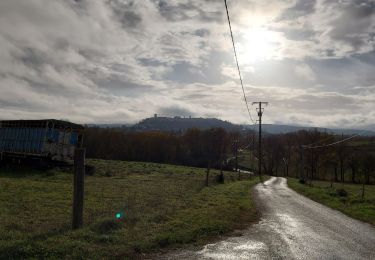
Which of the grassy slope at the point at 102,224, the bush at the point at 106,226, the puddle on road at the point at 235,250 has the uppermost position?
the bush at the point at 106,226

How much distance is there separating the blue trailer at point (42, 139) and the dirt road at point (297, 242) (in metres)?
22.8

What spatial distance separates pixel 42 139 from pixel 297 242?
2655cm

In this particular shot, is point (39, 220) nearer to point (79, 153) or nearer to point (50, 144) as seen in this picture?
point (79, 153)

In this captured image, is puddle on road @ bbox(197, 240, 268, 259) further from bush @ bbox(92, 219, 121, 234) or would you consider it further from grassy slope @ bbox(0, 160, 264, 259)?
bush @ bbox(92, 219, 121, 234)

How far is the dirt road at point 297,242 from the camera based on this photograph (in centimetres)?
852

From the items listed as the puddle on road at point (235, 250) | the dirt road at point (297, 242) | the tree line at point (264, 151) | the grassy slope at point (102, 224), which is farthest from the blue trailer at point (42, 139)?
the tree line at point (264, 151)

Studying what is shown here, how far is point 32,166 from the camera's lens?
105ft

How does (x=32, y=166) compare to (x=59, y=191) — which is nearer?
(x=59, y=191)

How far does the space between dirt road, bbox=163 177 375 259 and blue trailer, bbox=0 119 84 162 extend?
22.8 metres

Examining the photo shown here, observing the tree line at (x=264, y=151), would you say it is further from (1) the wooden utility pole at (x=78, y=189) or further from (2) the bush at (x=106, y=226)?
(1) the wooden utility pole at (x=78, y=189)

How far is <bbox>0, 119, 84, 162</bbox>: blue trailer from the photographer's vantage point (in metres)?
31.2

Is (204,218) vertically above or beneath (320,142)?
beneath

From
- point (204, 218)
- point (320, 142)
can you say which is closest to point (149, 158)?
point (320, 142)

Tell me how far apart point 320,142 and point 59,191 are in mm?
70554
